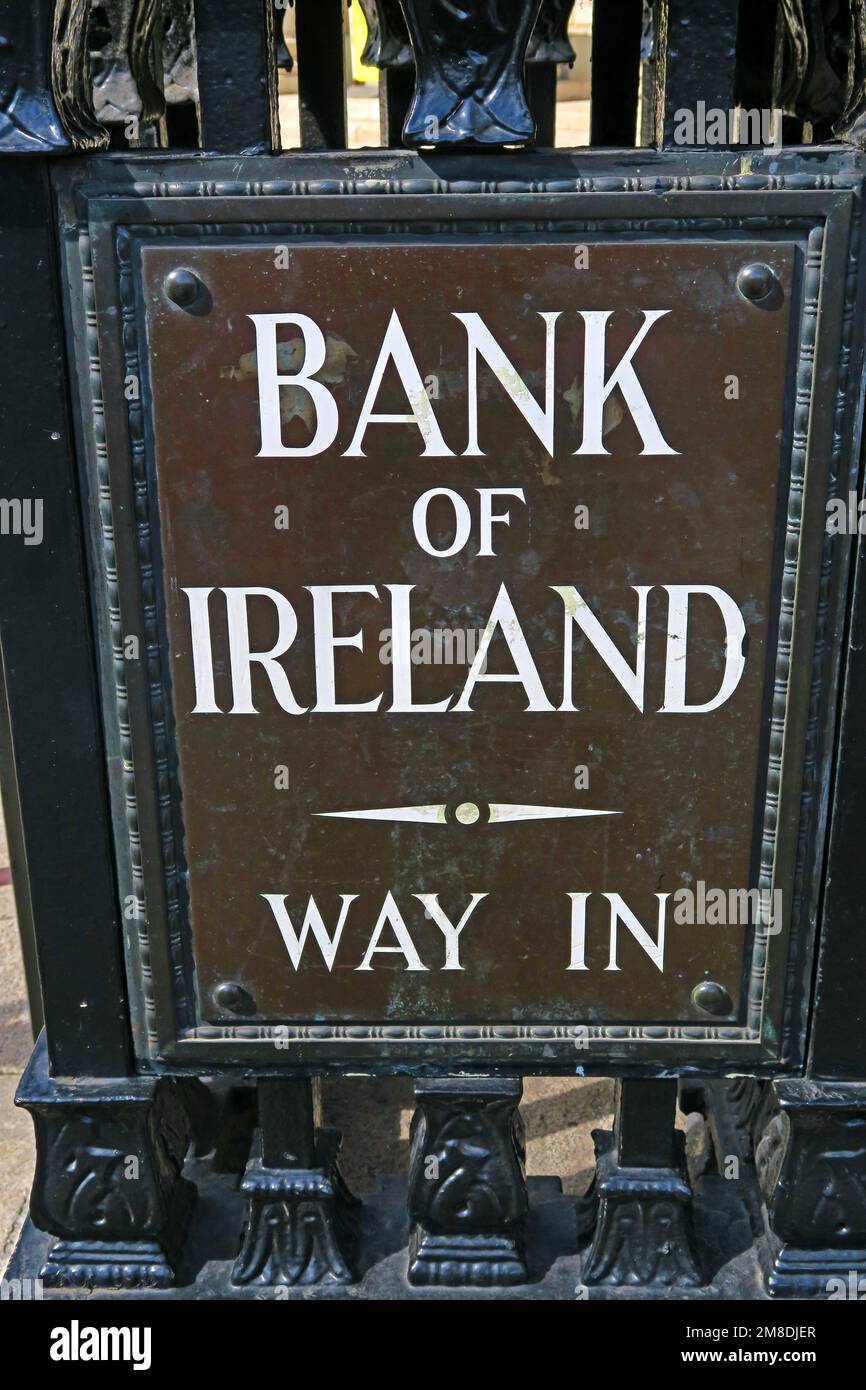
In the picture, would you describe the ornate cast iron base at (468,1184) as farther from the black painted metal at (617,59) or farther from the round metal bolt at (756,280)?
the black painted metal at (617,59)

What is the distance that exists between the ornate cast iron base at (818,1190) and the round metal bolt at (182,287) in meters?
1.51

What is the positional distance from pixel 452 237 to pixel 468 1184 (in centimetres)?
150

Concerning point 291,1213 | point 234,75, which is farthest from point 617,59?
point 291,1213

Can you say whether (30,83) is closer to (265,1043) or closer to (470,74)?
(470,74)

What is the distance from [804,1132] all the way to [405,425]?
1.29 m

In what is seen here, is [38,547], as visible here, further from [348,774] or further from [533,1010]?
[533,1010]

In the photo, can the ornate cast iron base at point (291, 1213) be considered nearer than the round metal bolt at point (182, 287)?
No

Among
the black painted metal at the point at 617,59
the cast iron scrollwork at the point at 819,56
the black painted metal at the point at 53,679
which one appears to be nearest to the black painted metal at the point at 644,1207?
the black painted metal at the point at 53,679

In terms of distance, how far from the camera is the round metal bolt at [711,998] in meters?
2.11

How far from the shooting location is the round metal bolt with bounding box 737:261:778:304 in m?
1.79

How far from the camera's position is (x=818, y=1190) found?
2.20m

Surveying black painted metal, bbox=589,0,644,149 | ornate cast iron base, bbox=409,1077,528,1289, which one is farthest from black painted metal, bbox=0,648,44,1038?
black painted metal, bbox=589,0,644,149

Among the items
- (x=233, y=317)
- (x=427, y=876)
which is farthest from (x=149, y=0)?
(x=427, y=876)


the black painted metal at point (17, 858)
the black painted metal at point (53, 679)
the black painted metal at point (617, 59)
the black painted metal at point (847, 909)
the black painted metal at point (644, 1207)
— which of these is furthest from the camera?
the black painted metal at point (617, 59)
